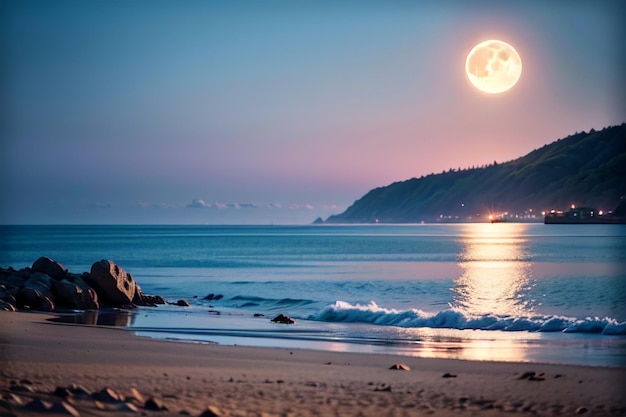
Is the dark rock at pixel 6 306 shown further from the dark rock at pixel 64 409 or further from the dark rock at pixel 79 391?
the dark rock at pixel 64 409

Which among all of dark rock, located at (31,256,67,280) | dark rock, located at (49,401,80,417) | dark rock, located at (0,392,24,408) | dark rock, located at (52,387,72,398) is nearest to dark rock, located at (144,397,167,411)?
dark rock, located at (49,401,80,417)

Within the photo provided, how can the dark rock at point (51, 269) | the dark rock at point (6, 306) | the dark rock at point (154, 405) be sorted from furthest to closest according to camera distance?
the dark rock at point (51, 269), the dark rock at point (6, 306), the dark rock at point (154, 405)

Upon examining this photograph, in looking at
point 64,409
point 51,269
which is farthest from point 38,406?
point 51,269

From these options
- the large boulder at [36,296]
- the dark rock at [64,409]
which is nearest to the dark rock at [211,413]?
the dark rock at [64,409]

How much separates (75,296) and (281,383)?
15.0 m

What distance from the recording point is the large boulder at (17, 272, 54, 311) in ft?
73.8

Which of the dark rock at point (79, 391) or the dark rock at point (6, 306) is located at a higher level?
the dark rock at point (79, 391)

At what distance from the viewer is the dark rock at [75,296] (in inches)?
917

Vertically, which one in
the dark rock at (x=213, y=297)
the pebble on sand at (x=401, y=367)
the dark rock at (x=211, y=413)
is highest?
the dark rock at (x=211, y=413)

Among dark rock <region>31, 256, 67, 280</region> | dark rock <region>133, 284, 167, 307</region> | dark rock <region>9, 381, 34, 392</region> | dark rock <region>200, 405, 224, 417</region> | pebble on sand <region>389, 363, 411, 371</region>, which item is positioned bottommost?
dark rock <region>133, 284, 167, 307</region>

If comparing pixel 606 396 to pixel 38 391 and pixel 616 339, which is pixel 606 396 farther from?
pixel 616 339

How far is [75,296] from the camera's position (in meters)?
23.3

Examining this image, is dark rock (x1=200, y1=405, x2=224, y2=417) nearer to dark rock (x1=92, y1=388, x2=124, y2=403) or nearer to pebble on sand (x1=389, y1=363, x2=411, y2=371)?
dark rock (x1=92, y1=388, x2=124, y2=403)

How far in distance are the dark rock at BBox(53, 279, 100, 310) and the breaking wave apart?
739 centimetres
